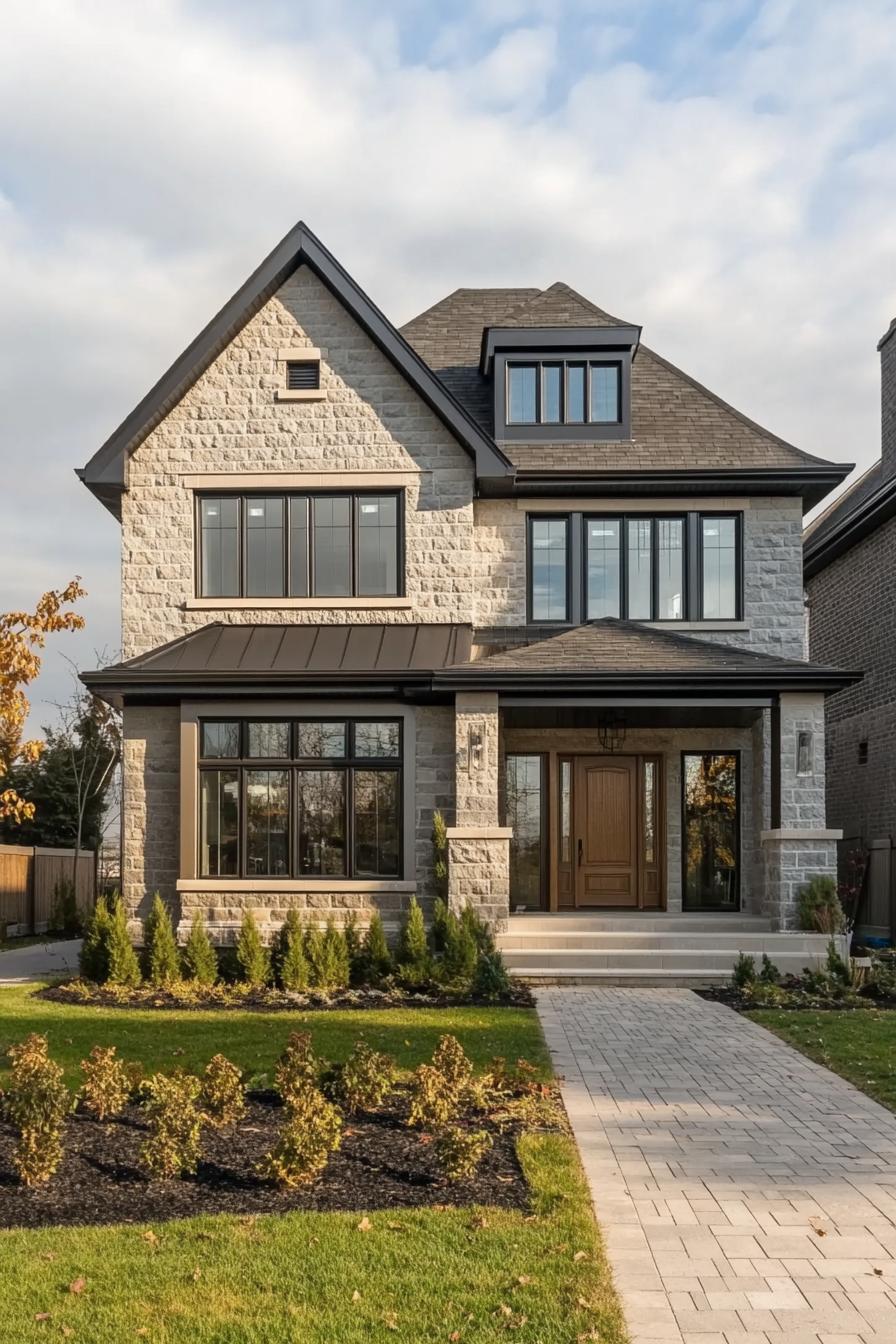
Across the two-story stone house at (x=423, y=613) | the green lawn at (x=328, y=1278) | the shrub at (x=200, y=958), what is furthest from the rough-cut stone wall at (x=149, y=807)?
the green lawn at (x=328, y=1278)

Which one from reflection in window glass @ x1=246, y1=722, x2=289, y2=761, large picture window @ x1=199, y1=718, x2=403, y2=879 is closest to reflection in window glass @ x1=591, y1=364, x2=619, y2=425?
large picture window @ x1=199, y1=718, x2=403, y2=879

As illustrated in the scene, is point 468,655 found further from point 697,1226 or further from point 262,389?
point 697,1226

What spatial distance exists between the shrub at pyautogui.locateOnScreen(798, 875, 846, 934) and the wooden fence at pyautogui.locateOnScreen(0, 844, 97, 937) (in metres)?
12.5

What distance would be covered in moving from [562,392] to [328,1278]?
14650 millimetres

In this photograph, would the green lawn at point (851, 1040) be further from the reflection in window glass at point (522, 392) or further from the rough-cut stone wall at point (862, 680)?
the reflection in window glass at point (522, 392)

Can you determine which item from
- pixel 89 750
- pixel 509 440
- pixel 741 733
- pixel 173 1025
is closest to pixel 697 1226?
pixel 173 1025

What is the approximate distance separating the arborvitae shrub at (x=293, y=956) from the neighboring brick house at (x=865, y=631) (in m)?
9.32

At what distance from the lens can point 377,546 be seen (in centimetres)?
1670

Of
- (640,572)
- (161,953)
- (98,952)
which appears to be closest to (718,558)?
(640,572)

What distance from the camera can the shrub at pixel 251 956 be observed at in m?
14.2

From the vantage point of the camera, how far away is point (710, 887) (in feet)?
54.8

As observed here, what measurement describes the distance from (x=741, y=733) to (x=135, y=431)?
9467 millimetres

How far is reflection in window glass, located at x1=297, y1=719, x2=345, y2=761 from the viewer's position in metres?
15.8

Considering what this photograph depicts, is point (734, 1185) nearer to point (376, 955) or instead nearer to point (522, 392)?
point (376, 955)
